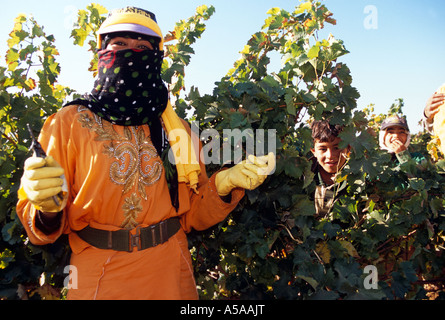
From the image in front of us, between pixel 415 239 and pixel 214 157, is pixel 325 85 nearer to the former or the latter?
pixel 214 157

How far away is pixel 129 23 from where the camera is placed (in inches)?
85.0

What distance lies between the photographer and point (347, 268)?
2201 millimetres

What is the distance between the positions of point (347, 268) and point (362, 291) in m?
0.24

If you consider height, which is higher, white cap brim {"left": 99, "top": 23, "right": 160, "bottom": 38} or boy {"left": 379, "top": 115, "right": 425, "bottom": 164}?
white cap brim {"left": 99, "top": 23, "right": 160, "bottom": 38}

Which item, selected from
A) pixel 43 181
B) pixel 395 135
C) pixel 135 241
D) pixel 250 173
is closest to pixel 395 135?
pixel 395 135

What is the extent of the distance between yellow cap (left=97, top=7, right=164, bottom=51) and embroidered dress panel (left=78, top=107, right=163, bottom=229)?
0.54 m

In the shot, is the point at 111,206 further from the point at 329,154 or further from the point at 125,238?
the point at 329,154

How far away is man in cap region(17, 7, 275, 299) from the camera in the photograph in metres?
1.92

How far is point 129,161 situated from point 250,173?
731 mm
